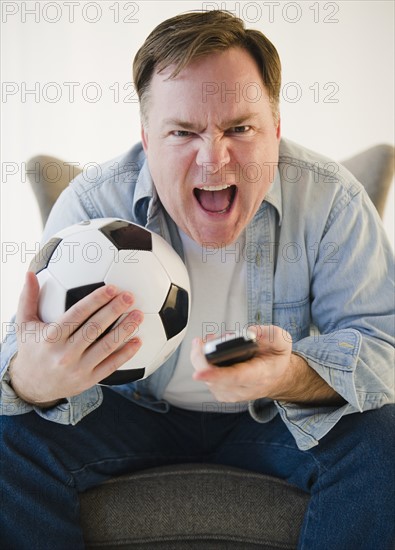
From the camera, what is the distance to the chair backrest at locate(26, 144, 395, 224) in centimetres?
166

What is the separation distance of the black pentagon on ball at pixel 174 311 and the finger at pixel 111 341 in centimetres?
7

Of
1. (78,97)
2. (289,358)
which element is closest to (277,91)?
(289,358)

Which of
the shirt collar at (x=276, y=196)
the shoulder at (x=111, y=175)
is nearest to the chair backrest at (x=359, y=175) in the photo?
the shoulder at (x=111, y=175)

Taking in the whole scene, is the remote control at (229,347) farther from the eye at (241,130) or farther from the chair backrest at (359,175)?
the chair backrest at (359,175)

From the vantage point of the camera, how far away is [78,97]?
2.26 m

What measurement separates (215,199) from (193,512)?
1.87 ft

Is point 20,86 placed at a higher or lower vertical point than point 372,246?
higher

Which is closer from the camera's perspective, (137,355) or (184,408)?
(137,355)

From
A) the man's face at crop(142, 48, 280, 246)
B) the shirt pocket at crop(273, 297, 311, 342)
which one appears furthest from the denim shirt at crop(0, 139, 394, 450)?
the man's face at crop(142, 48, 280, 246)

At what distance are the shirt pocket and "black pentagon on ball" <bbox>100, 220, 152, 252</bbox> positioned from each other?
1.18ft

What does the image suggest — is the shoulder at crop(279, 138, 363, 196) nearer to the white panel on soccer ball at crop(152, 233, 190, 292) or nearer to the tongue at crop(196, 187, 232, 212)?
the tongue at crop(196, 187, 232, 212)

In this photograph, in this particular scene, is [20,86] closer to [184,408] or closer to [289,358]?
[184,408]

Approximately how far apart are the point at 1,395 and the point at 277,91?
0.76m

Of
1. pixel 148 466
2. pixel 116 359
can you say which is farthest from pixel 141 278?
pixel 148 466
